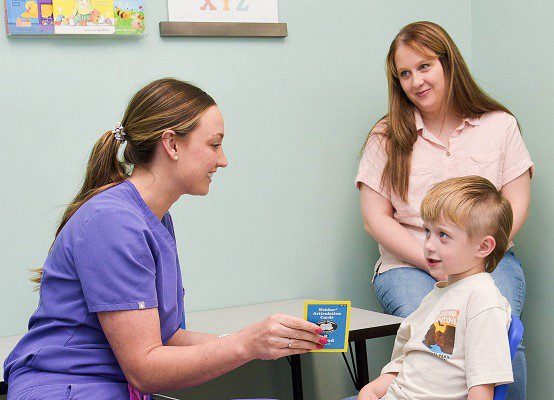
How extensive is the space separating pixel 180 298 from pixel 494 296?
72cm

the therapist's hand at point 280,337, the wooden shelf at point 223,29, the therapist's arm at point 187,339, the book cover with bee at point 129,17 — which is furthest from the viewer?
the wooden shelf at point 223,29

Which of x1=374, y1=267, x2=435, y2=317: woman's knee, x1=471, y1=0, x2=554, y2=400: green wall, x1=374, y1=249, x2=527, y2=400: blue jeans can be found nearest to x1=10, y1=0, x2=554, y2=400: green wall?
x1=471, y1=0, x2=554, y2=400: green wall

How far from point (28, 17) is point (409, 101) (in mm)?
1291

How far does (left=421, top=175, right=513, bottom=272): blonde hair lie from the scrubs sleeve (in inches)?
26.5

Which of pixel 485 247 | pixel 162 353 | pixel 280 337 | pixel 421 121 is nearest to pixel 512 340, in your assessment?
pixel 485 247

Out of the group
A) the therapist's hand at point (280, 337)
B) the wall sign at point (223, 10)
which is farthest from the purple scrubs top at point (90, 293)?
the wall sign at point (223, 10)

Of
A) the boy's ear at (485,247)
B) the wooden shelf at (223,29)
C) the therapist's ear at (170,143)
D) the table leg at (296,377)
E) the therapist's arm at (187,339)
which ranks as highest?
the wooden shelf at (223,29)

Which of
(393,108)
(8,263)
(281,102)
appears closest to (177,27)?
(281,102)

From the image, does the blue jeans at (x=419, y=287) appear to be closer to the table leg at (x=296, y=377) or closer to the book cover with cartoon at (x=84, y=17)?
the table leg at (x=296, y=377)

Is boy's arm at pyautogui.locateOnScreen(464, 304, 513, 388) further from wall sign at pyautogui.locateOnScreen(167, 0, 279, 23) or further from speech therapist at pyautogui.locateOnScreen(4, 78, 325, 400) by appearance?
wall sign at pyautogui.locateOnScreen(167, 0, 279, 23)

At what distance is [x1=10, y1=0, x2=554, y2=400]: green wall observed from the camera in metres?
2.65

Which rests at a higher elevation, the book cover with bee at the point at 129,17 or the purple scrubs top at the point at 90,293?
the book cover with bee at the point at 129,17

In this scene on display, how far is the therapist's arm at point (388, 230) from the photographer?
2703 millimetres

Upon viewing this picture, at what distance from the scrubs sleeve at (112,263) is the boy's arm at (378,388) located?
22.5 inches
